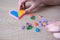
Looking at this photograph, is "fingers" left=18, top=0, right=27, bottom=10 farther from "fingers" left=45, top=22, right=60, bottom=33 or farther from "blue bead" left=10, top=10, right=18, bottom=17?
"fingers" left=45, top=22, right=60, bottom=33

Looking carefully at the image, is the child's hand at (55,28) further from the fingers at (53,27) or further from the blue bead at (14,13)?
the blue bead at (14,13)

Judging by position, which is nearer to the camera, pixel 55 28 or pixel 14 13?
pixel 55 28

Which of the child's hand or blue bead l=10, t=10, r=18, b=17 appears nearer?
the child's hand

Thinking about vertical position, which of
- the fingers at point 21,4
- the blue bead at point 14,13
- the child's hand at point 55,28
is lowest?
the child's hand at point 55,28

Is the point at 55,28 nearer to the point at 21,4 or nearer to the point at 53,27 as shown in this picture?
the point at 53,27

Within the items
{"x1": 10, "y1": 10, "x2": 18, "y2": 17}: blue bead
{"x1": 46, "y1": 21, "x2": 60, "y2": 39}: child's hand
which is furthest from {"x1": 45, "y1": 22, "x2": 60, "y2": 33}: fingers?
{"x1": 10, "y1": 10, "x2": 18, "y2": 17}: blue bead

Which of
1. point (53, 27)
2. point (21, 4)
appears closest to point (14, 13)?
point (21, 4)

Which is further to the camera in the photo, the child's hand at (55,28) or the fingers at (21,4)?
the fingers at (21,4)

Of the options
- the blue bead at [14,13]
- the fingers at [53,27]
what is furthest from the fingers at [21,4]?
the fingers at [53,27]

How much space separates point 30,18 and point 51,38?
0.19 m

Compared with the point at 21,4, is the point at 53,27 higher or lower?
lower

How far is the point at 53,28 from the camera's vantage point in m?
0.90

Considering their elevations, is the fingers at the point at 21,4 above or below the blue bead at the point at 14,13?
above

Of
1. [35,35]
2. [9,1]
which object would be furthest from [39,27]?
[9,1]
